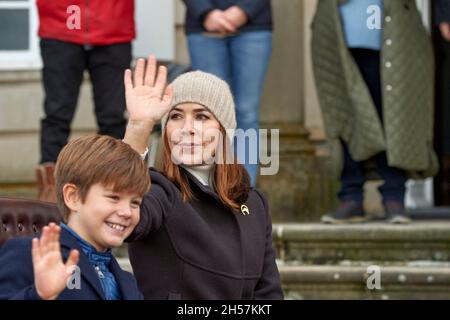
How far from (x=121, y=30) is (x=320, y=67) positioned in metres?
1.05

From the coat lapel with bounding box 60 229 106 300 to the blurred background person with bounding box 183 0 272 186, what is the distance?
350 centimetres

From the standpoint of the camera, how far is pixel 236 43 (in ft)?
22.3

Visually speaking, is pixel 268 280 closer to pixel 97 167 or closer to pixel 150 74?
pixel 150 74

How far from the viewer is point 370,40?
22.2 ft

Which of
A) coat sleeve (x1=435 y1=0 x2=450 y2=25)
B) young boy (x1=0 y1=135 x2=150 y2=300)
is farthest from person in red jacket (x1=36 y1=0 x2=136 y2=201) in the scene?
young boy (x1=0 y1=135 x2=150 y2=300)

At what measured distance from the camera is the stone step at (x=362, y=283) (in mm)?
6121

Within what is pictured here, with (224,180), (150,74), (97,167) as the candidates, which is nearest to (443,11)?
(224,180)

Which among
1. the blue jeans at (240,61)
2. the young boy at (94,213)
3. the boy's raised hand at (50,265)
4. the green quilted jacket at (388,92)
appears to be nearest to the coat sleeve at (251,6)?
the blue jeans at (240,61)

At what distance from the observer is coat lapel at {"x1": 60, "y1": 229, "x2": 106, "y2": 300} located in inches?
128

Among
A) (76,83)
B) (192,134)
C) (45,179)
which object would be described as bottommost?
(45,179)

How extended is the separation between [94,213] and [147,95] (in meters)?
0.46

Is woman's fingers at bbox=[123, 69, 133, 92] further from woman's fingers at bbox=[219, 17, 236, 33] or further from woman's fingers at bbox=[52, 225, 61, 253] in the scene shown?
woman's fingers at bbox=[219, 17, 236, 33]
